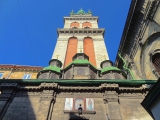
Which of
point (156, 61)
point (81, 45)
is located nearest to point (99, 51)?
point (81, 45)

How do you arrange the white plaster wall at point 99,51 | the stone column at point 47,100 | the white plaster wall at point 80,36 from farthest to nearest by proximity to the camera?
Result: the white plaster wall at point 80,36 → the white plaster wall at point 99,51 → the stone column at point 47,100

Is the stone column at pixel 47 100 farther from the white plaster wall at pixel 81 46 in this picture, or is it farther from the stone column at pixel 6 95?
the white plaster wall at pixel 81 46

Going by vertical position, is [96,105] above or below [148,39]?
below

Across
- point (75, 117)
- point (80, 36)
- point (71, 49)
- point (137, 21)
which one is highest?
point (80, 36)

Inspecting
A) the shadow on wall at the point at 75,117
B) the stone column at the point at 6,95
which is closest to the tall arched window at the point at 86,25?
the stone column at the point at 6,95

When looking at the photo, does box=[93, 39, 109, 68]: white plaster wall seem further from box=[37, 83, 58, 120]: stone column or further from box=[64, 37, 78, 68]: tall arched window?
box=[37, 83, 58, 120]: stone column

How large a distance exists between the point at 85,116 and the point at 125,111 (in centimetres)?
256

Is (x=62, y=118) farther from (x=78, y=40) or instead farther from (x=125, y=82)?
(x=78, y=40)

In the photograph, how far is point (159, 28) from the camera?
44.4 ft

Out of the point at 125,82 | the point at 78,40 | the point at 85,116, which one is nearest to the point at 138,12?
the point at 125,82

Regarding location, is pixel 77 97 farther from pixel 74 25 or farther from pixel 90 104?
pixel 74 25

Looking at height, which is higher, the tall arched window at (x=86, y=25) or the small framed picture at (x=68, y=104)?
the tall arched window at (x=86, y=25)

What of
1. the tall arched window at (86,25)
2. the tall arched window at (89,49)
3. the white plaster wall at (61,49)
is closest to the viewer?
the white plaster wall at (61,49)

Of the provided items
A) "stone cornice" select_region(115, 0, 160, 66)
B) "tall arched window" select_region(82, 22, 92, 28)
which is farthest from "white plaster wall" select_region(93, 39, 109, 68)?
"tall arched window" select_region(82, 22, 92, 28)
